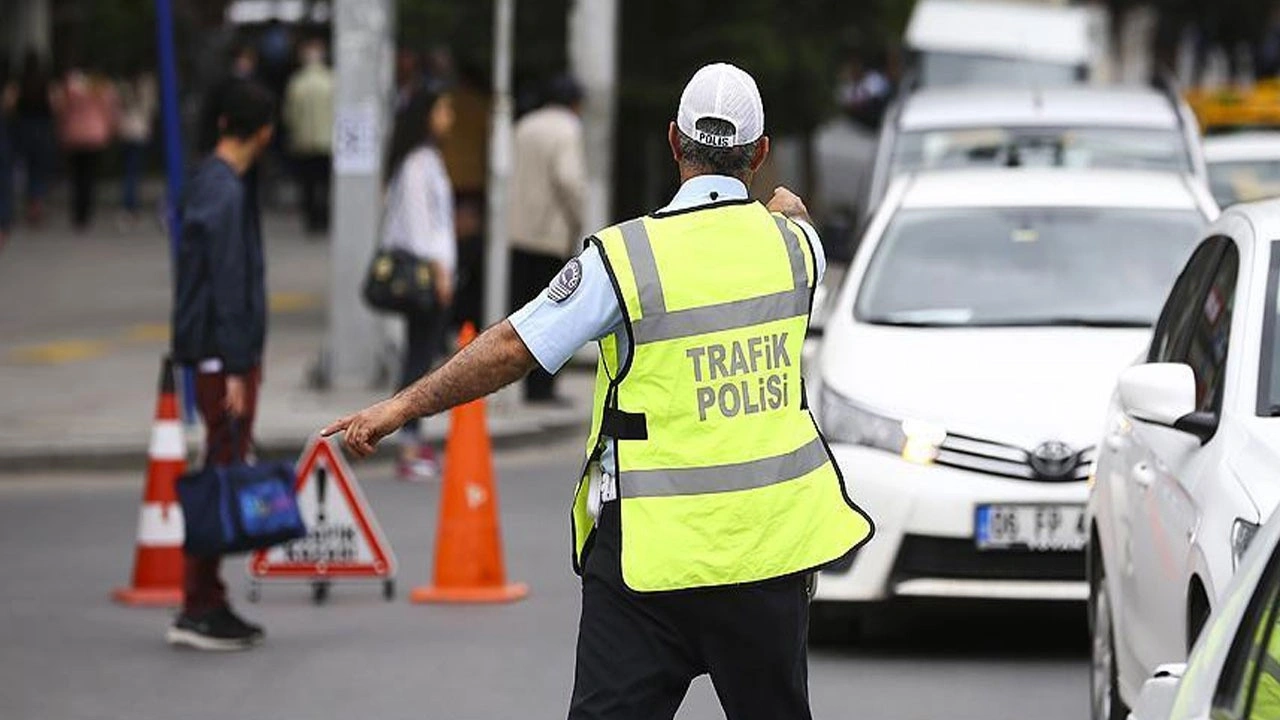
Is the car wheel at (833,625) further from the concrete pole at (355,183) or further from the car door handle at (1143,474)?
the concrete pole at (355,183)

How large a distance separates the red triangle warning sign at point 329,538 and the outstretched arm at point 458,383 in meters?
5.30

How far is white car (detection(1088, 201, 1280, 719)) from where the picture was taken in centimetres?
658

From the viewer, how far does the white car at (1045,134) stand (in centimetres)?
1489

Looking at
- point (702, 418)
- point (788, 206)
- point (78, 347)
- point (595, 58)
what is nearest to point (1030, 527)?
point (788, 206)

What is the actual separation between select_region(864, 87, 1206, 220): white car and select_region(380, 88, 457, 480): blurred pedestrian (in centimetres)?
208

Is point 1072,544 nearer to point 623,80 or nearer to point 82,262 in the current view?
point 623,80

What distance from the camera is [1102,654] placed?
807 centimetres

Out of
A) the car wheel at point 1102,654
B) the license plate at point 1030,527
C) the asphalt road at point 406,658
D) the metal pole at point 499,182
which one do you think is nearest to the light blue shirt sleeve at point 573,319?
the car wheel at point 1102,654

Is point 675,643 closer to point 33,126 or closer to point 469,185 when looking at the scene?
point 469,185

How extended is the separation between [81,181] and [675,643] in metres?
27.7

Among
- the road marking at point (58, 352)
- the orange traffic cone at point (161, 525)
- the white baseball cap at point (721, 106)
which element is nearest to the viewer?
the white baseball cap at point (721, 106)

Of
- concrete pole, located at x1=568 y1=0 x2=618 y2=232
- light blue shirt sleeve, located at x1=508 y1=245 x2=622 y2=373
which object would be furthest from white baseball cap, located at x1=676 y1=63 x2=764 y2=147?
concrete pole, located at x1=568 y1=0 x2=618 y2=232

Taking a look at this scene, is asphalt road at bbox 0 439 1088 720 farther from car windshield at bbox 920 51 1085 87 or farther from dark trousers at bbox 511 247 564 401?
car windshield at bbox 920 51 1085 87

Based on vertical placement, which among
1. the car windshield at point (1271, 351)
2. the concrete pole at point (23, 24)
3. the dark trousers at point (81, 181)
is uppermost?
the car windshield at point (1271, 351)
